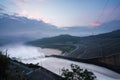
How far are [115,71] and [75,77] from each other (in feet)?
93.0

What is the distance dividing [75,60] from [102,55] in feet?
26.1

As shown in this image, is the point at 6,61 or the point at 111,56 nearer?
the point at 6,61

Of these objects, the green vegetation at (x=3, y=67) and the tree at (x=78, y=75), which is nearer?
the green vegetation at (x=3, y=67)

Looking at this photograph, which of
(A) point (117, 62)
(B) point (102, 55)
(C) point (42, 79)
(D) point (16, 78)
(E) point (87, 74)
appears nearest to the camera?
(D) point (16, 78)

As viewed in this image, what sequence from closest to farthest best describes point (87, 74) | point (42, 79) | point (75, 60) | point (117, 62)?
point (87, 74) < point (42, 79) < point (117, 62) < point (75, 60)

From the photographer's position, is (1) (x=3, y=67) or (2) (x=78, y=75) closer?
(1) (x=3, y=67)

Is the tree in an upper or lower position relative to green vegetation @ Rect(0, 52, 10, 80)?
lower

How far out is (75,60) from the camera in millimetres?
52188

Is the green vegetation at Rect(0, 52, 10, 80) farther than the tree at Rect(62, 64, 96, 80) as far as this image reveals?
No

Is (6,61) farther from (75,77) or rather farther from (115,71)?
(115,71)

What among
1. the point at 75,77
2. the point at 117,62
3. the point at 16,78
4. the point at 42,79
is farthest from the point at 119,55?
the point at 16,78

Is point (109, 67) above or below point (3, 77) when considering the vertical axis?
below

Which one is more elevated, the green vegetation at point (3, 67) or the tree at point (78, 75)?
the green vegetation at point (3, 67)

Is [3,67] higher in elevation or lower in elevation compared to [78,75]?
higher
